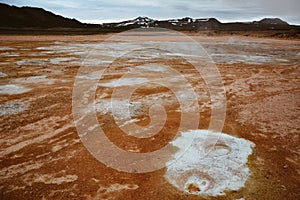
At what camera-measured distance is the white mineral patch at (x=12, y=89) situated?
880cm

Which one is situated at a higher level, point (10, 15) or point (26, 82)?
point (10, 15)

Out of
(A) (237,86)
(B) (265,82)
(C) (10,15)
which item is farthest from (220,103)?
(C) (10,15)

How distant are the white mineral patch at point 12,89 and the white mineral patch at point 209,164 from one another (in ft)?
20.4

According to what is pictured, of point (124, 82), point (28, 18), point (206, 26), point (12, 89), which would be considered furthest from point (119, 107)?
point (206, 26)

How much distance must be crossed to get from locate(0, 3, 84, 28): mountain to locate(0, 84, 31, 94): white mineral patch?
261 ft

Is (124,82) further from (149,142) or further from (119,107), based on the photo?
(149,142)

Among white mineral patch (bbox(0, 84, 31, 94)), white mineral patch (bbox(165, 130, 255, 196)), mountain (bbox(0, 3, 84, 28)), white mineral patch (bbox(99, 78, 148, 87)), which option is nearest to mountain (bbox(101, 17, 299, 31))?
mountain (bbox(0, 3, 84, 28))

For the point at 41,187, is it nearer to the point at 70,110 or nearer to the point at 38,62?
the point at 70,110

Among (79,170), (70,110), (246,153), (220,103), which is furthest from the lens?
(220,103)

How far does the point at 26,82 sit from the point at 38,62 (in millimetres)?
5484

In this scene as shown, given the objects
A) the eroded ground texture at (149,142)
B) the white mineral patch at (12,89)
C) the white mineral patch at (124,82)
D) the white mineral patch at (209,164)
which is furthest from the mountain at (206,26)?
the white mineral patch at (209,164)

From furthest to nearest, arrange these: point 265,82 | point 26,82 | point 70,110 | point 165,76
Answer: point 165,76, point 265,82, point 26,82, point 70,110

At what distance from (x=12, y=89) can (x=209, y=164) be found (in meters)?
7.67

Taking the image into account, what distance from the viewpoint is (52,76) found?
11414 millimetres
